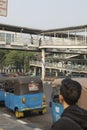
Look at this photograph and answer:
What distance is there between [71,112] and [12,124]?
11280mm

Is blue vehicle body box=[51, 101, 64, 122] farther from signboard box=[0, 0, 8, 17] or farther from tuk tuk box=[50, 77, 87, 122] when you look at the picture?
signboard box=[0, 0, 8, 17]

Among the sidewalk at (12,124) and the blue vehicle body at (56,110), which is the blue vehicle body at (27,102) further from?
the blue vehicle body at (56,110)

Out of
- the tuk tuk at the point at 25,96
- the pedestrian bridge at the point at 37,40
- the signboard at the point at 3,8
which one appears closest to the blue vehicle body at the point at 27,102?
the tuk tuk at the point at 25,96

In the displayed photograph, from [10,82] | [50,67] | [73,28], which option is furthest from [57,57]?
[10,82]

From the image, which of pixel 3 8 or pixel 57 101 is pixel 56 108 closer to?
pixel 57 101

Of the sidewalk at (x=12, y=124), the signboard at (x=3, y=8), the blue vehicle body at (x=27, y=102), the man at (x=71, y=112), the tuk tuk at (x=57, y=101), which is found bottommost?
the sidewalk at (x=12, y=124)

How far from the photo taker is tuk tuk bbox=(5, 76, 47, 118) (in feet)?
53.5

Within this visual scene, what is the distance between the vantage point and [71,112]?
136 inches

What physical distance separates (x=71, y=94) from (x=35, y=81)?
45.2 feet

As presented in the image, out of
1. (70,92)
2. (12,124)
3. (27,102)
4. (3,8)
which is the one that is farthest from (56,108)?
(70,92)

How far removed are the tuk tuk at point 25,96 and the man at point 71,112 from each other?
1269 centimetres

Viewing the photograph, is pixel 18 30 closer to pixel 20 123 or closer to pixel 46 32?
pixel 46 32

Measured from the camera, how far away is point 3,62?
93938 millimetres

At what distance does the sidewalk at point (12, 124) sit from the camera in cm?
1347
